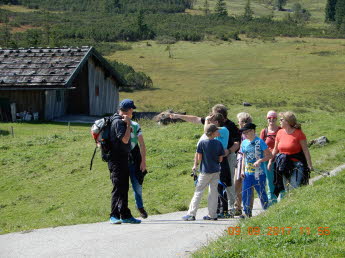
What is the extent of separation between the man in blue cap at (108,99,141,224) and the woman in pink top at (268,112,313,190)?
2583 millimetres

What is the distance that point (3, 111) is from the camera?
103 feet

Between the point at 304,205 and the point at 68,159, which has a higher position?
the point at 304,205

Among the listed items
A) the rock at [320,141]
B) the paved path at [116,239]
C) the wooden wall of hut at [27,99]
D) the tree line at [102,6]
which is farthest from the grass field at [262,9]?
the paved path at [116,239]

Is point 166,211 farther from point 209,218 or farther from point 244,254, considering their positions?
point 244,254

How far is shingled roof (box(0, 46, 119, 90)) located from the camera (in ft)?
98.5

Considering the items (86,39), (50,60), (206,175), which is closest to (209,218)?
(206,175)

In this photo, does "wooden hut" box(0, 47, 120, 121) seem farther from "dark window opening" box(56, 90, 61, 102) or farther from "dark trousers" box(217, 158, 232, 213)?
"dark trousers" box(217, 158, 232, 213)

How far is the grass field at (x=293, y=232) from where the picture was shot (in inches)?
235

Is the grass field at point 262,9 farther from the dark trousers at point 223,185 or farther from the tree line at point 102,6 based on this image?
the dark trousers at point 223,185

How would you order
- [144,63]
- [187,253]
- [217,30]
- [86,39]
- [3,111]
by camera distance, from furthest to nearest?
[217,30] < [86,39] < [144,63] < [3,111] < [187,253]

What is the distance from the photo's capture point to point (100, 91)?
35.1 m

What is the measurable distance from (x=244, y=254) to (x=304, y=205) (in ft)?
6.32

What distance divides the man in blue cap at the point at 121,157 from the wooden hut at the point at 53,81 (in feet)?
70.1

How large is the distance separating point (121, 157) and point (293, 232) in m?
3.36
